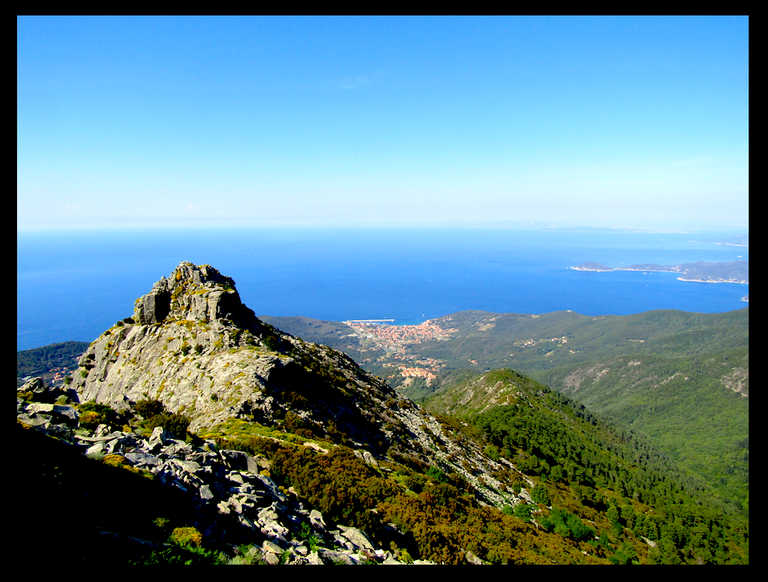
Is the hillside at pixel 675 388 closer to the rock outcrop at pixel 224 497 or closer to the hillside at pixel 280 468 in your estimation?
the hillside at pixel 280 468

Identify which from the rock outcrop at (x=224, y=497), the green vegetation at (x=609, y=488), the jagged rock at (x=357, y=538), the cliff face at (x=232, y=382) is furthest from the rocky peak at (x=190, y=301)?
the green vegetation at (x=609, y=488)

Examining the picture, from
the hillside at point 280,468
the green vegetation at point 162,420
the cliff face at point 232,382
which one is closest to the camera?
the hillside at point 280,468

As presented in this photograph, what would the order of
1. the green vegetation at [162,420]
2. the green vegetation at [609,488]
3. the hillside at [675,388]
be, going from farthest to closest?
the hillside at [675,388], the green vegetation at [609,488], the green vegetation at [162,420]

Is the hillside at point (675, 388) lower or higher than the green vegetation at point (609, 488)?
lower

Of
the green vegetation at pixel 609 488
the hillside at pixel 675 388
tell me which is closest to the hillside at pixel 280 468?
the green vegetation at pixel 609 488

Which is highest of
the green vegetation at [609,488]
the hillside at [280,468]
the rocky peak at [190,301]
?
the rocky peak at [190,301]

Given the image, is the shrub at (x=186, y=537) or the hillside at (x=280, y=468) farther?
the hillside at (x=280, y=468)

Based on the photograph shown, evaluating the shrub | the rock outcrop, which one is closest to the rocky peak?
the rock outcrop

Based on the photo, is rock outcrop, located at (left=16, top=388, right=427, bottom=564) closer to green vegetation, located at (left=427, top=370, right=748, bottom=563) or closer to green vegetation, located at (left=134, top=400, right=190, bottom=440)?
green vegetation, located at (left=134, top=400, right=190, bottom=440)
